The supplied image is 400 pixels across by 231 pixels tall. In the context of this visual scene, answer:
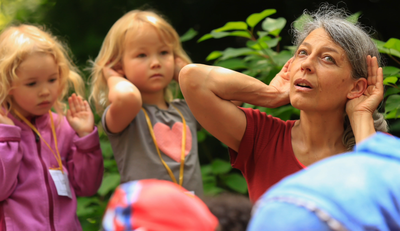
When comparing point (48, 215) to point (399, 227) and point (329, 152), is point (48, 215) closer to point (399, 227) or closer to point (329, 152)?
point (329, 152)

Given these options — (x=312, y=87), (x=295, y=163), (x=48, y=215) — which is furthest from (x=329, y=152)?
(x=48, y=215)

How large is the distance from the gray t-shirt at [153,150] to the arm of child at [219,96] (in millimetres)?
533

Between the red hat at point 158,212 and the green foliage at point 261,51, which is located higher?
the red hat at point 158,212

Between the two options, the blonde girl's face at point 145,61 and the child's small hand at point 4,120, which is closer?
the child's small hand at point 4,120

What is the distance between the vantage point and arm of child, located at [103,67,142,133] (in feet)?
6.35

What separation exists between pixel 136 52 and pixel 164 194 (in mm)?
1489

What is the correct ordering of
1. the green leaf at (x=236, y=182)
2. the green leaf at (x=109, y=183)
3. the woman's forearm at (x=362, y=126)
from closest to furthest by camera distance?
the woman's forearm at (x=362, y=126) < the green leaf at (x=109, y=183) < the green leaf at (x=236, y=182)

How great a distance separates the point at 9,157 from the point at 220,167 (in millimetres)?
1399

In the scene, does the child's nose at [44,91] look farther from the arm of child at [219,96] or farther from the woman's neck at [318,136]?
the woman's neck at [318,136]

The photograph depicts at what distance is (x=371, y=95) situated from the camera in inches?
59.9

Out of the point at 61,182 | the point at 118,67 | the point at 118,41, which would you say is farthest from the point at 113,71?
the point at 61,182

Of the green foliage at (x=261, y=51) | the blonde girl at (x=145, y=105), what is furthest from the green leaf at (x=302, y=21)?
the blonde girl at (x=145, y=105)

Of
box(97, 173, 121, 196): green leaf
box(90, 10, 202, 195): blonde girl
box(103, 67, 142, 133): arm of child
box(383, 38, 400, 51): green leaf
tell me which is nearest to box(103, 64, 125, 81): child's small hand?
box(90, 10, 202, 195): blonde girl

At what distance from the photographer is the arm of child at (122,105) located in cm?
193
